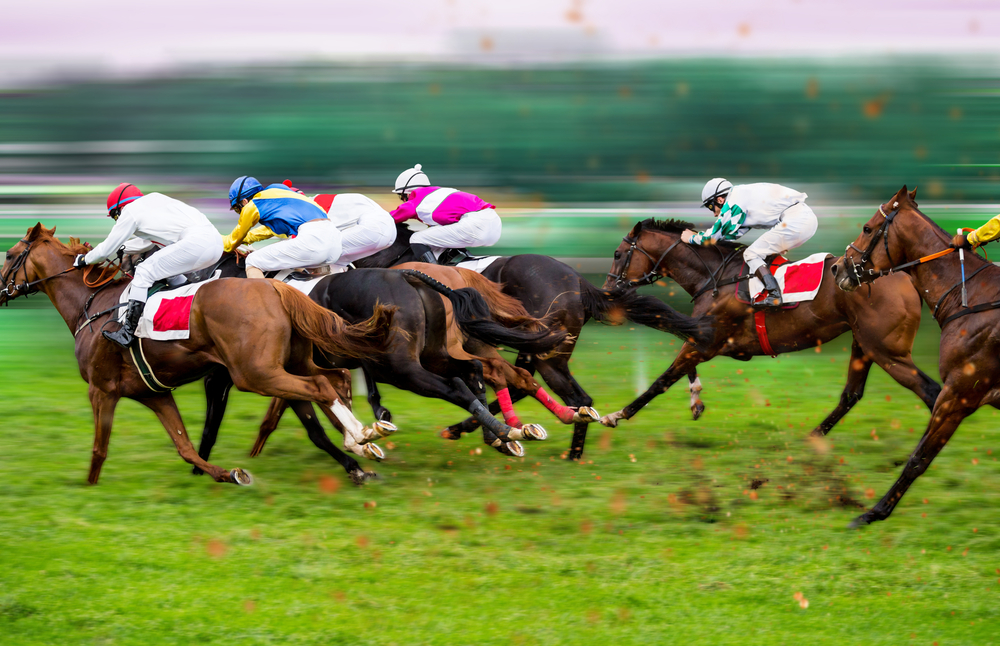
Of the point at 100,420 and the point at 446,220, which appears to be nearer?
the point at 100,420

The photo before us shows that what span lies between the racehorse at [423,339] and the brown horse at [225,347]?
0.70 feet

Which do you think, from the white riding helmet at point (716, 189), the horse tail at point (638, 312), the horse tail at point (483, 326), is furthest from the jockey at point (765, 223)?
the horse tail at point (483, 326)

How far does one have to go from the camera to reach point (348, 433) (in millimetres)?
5281

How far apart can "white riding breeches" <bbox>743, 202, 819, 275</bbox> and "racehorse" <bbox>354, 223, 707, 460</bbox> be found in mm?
686

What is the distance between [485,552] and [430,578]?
0.41 m

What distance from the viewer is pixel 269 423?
651cm

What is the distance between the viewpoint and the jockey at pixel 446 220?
738 cm

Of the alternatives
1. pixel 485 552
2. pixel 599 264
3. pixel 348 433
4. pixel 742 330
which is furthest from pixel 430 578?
pixel 599 264

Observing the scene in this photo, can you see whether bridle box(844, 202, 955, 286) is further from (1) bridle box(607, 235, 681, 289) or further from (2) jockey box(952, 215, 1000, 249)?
(1) bridle box(607, 235, 681, 289)

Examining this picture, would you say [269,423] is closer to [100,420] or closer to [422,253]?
[100,420]

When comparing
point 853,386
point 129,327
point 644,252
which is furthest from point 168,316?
point 853,386

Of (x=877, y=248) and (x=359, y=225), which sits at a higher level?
(x=877, y=248)

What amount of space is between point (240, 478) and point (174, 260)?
1.27 m

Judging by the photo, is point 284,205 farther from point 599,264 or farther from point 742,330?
point 599,264
